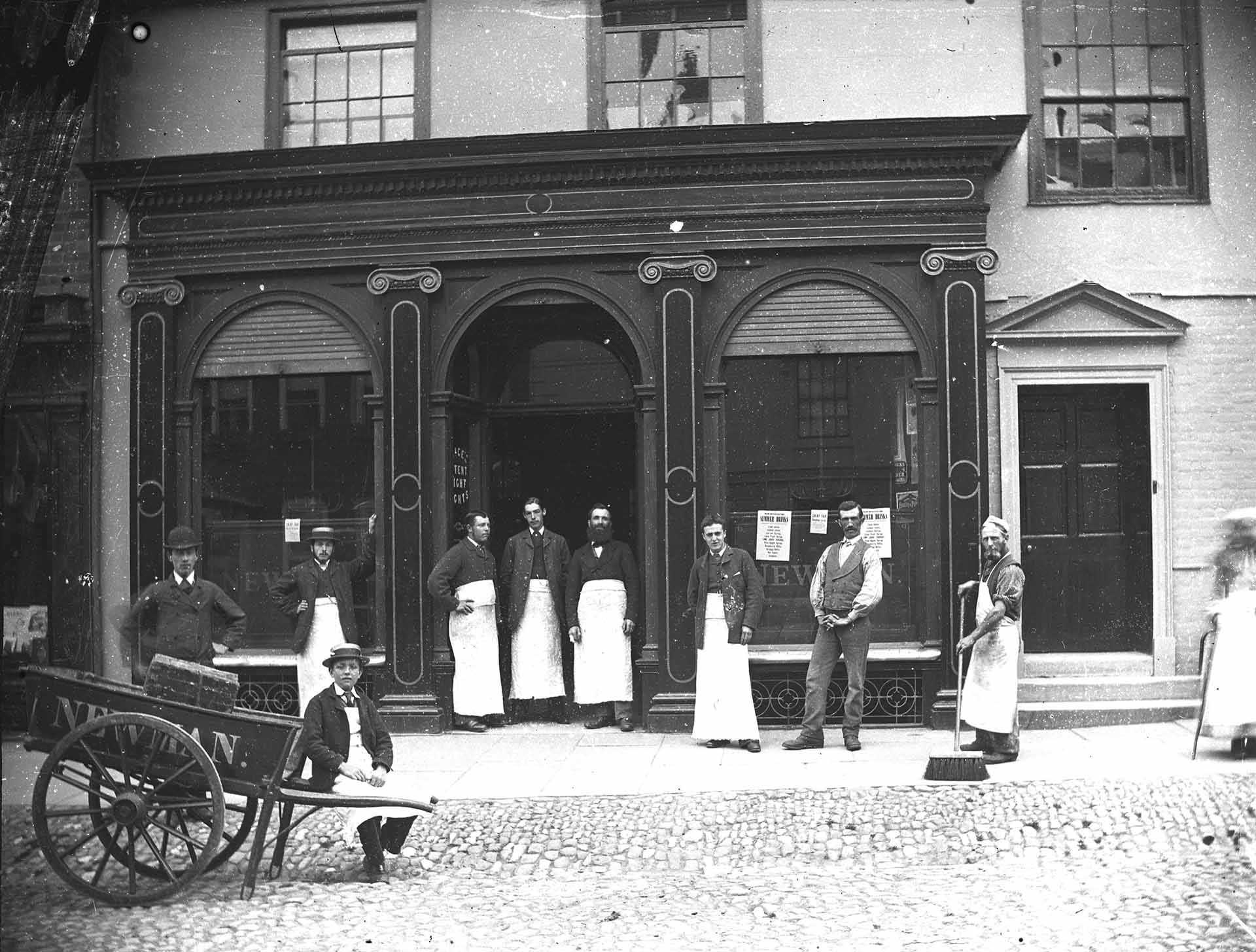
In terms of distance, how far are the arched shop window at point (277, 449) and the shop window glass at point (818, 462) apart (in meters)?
3.17

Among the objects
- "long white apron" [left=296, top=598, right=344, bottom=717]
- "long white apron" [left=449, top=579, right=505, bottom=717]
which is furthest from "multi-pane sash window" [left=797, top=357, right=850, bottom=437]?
"long white apron" [left=296, top=598, right=344, bottom=717]

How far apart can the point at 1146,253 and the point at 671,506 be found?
14.1 feet

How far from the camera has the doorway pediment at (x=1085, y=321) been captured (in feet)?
33.1

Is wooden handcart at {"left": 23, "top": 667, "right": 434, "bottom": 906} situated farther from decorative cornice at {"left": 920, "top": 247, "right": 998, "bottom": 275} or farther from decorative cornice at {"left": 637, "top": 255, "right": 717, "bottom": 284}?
decorative cornice at {"left": 920, "top": 247, "right": 998, "bottom": 275}

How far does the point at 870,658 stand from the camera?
399 inches

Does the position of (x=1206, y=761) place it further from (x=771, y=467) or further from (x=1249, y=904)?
(x=771, y=467)

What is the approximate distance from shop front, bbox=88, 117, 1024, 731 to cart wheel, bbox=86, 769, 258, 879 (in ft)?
13.6

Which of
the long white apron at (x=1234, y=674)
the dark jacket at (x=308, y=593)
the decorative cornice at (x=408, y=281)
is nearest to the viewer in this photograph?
the long white apron at (x=1234, y=674)

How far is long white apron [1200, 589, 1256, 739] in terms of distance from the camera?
8.32 m

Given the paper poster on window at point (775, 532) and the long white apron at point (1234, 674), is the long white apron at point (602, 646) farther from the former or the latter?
the long white apron at point (1234, 674)

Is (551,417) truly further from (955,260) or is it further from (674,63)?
(955,260)

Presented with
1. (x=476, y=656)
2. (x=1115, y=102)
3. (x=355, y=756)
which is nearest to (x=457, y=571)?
(x=476, y=656)

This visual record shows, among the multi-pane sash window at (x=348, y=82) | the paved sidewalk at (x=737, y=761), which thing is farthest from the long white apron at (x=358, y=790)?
the multi-pane sash window at (x=348, y=82)

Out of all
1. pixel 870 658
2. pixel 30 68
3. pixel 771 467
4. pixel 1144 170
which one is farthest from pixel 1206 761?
pixel 30 68
